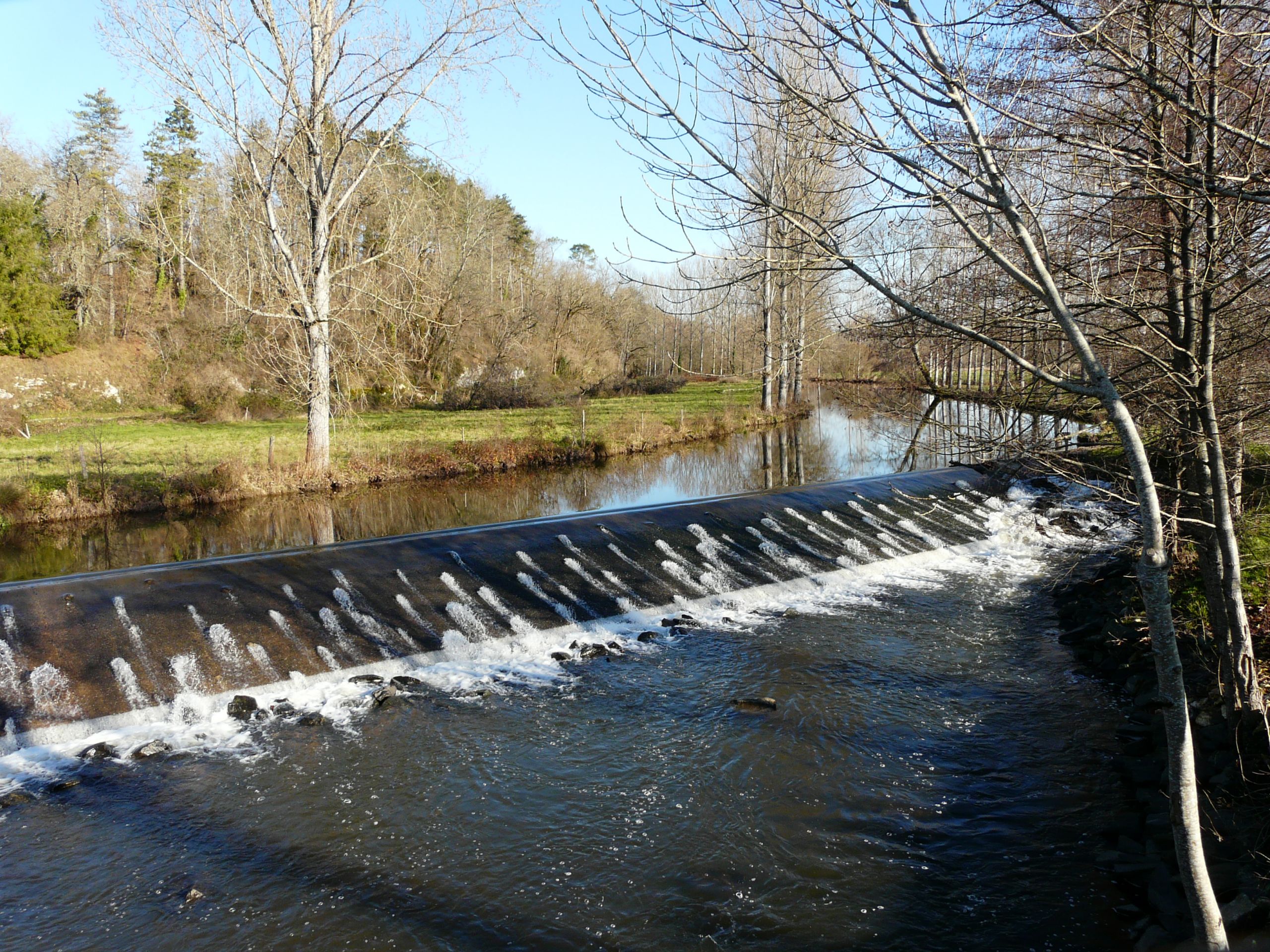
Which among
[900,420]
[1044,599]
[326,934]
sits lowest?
[326,934]

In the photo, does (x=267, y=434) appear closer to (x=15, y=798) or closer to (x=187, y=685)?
(x=187, y=685)

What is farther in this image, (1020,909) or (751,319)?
(751,319)

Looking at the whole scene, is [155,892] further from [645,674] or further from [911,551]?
[911,551]

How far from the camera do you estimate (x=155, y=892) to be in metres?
5.11

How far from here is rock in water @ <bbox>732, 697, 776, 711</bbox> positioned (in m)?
7.44

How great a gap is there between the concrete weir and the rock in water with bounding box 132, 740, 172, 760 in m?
0.68

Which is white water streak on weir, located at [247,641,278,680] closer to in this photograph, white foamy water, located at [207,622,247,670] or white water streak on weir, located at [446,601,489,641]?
white foamy water, located at [207,622,247,670]

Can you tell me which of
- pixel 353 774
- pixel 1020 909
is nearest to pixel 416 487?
pixel 353 774

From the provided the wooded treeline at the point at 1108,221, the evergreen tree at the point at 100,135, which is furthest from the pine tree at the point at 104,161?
the wooded treeline at the point at 1108,221

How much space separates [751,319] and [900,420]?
20403 millimetres

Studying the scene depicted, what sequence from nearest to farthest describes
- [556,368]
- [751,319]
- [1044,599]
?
[1044,599] < [751,319] < [556,368]

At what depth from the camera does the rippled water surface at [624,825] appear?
188 inches

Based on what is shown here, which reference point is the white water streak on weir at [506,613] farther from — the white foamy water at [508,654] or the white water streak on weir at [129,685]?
the white water streak on weir at [129,685]

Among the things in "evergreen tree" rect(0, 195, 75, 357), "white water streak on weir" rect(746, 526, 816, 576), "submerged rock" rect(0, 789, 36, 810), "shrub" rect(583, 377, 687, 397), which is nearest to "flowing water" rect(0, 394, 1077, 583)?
"white water streak on weir" rect(746, 526, 816, 576)
